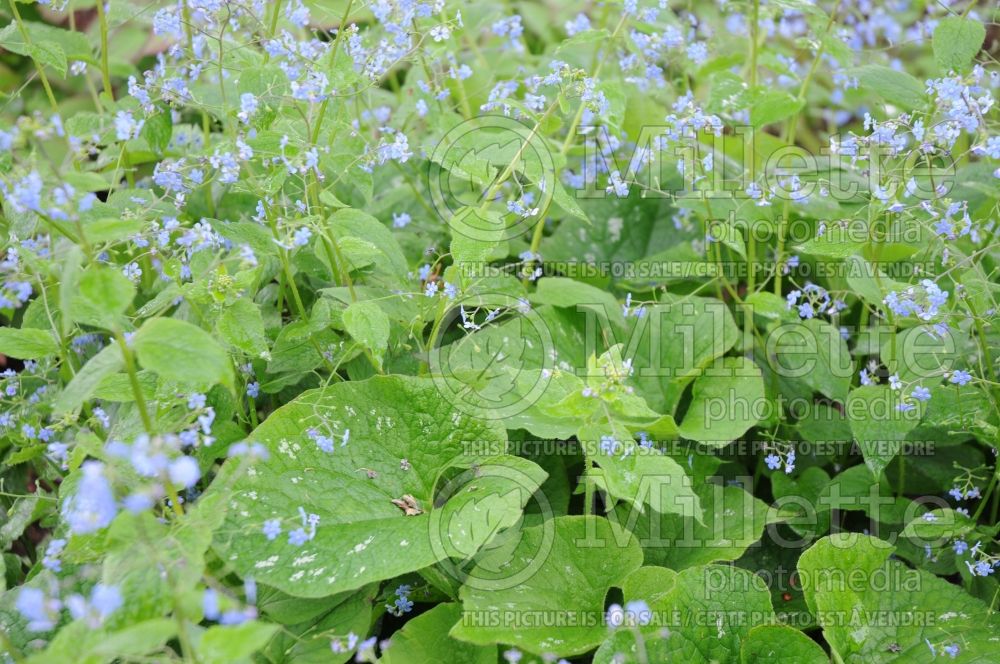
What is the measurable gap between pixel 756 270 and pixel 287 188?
4.62 ft

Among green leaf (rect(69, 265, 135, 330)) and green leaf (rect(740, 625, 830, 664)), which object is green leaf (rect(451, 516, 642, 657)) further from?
green leaf (rect(69, 265, 135, 330))

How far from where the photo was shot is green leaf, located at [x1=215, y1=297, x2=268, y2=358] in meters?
1.81

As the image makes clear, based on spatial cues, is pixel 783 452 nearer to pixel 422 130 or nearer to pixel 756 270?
pixel 756 270

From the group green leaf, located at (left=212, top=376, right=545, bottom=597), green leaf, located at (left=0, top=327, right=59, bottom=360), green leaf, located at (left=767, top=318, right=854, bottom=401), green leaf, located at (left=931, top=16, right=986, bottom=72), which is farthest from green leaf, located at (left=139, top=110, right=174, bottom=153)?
green leaf, located at (left=931, top=16, right=986, bottom=72)

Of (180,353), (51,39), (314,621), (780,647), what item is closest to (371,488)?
(314,621)

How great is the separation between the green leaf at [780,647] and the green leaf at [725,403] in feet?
1.48

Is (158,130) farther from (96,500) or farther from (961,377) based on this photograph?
(961,377)

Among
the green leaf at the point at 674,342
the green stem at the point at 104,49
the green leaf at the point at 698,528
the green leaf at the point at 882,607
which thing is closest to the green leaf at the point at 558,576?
the green leaf at the point at 698,528

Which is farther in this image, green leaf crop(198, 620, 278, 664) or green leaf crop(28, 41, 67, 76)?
green leaf crop(28, 41, 67, 76)

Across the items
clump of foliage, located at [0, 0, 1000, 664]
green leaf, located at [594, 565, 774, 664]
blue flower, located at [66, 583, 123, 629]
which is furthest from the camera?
green leaf, located at [594, 565, 774, 664]

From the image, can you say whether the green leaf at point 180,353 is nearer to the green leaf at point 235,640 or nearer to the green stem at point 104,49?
the green leaf at point 235,640

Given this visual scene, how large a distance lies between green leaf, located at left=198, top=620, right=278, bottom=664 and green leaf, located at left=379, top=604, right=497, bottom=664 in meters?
0.64

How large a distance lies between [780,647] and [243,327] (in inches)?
49.1

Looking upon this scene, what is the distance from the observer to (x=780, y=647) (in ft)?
6.10
